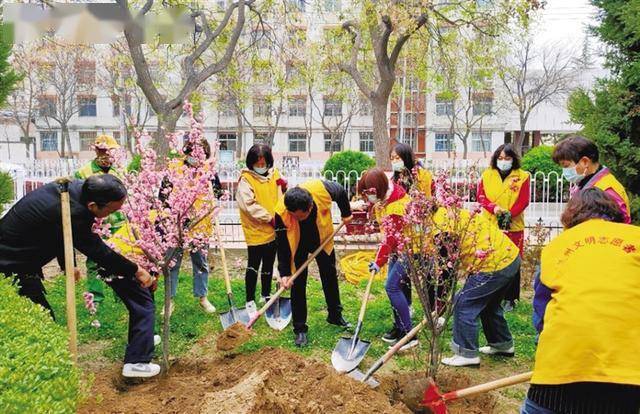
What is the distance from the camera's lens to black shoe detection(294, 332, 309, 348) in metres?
4.86

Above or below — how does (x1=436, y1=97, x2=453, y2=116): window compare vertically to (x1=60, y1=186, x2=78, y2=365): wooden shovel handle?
above

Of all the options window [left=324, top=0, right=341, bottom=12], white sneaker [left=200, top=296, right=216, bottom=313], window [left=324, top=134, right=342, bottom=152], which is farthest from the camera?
window [left=324, top=134, right=342, bottom=152]

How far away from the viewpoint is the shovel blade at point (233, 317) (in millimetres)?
5117

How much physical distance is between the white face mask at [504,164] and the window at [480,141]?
3349cm

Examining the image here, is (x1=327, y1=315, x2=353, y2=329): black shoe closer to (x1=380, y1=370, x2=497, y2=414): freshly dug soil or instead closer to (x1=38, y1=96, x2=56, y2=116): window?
(x1=380, y1=370, x2=497, y2=414): freshly dug soil

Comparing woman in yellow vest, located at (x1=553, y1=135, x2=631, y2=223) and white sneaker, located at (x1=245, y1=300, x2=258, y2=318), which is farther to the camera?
white sneaker, located at (x1=245, y1=300, x2=258, y2=318)

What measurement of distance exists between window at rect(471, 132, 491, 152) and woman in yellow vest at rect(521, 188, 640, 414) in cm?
3667

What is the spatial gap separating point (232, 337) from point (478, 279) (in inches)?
83.0

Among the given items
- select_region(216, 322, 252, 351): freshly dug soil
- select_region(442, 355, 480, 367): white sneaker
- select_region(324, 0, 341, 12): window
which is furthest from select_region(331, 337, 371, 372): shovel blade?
select_region(324, 0, 341, 12): window

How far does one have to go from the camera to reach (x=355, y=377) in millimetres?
4004

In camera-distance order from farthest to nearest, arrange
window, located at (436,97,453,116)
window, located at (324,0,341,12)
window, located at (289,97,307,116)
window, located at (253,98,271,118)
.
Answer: window, located at (289,97,307,116) < window, located at (436,97,453,116) < window, located at (253,98,271,118) < window, located at (324,0,341,12)

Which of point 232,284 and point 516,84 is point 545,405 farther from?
point 516,84

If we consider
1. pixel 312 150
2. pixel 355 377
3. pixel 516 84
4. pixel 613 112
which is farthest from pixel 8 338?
pixel 312 150

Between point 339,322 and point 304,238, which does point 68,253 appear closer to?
point 304,238
